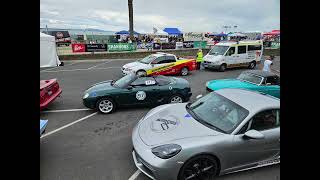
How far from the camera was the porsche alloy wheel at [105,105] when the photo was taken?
7648 millimetres

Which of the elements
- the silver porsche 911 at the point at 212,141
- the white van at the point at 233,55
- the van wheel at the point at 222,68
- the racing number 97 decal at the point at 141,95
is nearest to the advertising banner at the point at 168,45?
the white van at the point at 233,55

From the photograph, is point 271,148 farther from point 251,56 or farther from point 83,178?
point 251,56

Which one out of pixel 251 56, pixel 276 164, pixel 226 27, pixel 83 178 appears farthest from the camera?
pixel 226 27

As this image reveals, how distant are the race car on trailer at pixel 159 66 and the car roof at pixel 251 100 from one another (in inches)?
322

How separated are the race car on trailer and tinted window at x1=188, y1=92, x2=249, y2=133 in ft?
26.7

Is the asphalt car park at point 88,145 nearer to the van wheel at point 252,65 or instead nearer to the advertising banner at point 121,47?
the van wheel at point 252,65

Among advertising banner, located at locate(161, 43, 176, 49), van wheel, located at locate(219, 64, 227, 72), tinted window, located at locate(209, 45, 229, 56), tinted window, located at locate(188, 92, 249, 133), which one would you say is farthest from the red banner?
tinted window, located at locate(188, 92, 249, 133)
